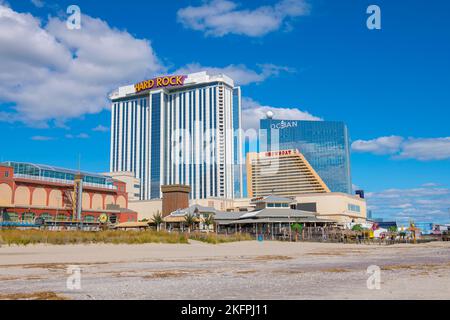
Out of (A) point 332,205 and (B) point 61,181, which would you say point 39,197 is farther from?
(A) point 332,205

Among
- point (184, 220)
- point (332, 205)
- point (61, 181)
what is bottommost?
point (184, 220)

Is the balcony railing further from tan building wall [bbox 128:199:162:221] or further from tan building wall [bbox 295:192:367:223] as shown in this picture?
tan building wall [bbox 295:192:367:223]

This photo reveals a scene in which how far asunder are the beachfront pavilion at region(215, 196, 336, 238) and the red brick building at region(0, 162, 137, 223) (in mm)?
30070

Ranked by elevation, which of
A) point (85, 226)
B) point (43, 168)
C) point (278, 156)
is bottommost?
point (85, 226)

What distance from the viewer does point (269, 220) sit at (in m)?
80.0

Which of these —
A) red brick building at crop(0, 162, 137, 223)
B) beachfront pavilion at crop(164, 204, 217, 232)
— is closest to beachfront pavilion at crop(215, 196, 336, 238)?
beachfront pavilion at crop(164, 204, 217, 232)

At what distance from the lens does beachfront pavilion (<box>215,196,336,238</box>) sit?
80688mm

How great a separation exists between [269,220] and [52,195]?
50.3 metres

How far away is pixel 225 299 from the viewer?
11.4 metres

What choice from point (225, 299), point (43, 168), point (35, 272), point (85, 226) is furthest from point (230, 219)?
point (225, 299)

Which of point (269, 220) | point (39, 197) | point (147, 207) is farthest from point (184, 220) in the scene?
point (147, 207)

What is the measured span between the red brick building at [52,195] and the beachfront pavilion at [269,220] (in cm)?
3007
